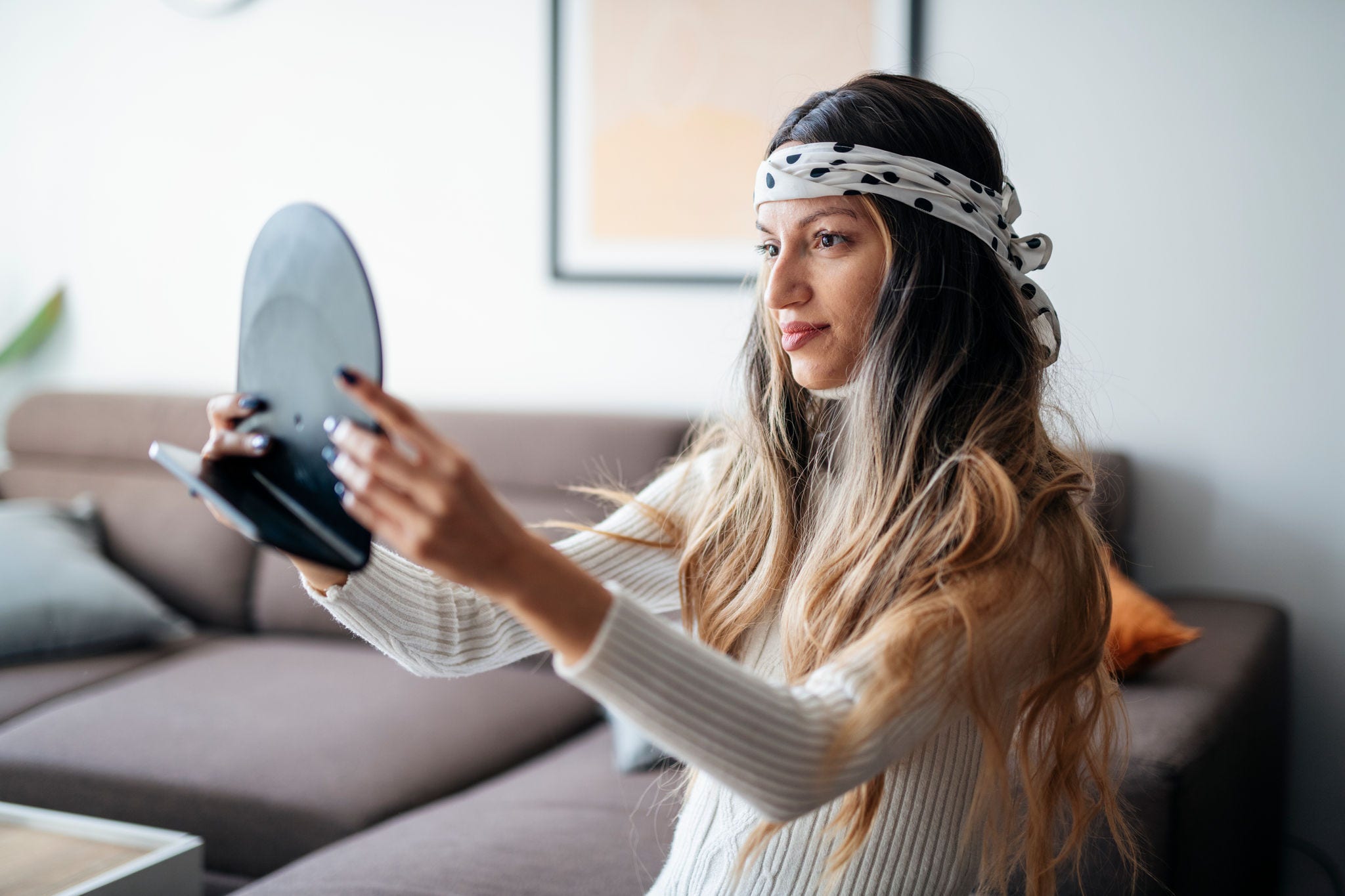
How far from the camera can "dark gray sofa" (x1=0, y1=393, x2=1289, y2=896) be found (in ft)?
4.88

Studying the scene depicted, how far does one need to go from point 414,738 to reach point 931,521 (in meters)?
1.28

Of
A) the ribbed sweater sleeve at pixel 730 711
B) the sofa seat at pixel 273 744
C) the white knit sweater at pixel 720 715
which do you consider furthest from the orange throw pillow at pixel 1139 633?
the sofa seat at pixel 273 744

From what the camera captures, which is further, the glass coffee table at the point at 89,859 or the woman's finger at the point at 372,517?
the glass coffee table at the point at 89,859

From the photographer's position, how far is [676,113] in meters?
2.60

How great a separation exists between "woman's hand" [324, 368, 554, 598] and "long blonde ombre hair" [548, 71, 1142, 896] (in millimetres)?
331

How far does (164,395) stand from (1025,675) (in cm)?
262

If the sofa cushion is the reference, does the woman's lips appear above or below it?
above

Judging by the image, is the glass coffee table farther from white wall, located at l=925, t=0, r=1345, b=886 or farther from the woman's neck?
white wall, located at l=925, t=0, r=1345, b=886

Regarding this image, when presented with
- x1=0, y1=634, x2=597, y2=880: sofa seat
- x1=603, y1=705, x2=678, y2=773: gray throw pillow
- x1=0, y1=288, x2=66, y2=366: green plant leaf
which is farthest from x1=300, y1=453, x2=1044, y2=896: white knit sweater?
x1=0, y1=288, x2=66, y2=366: green plant leaf

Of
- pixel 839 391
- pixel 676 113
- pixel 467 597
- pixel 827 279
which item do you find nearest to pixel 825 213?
pixel 827 279

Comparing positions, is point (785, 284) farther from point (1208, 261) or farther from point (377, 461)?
point (1208, 261)

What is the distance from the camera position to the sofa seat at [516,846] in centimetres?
146

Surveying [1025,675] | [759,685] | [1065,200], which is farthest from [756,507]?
[1065,200]

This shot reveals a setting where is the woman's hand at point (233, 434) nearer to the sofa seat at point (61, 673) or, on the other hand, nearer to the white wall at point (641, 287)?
the white wall at point (641, 287)
